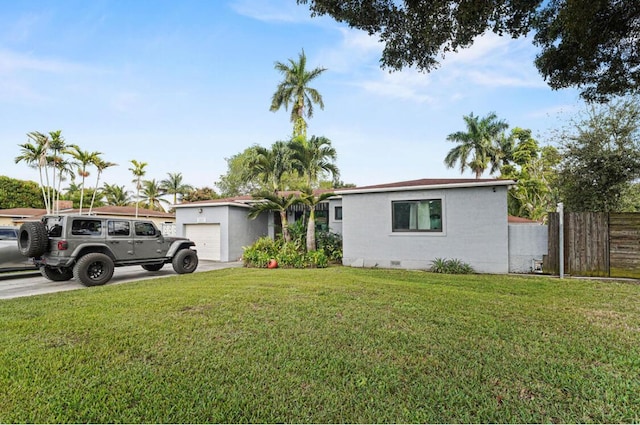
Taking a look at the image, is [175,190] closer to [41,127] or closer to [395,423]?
[41,127]

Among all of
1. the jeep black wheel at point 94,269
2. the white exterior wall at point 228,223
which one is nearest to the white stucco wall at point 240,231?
the white exterior wall at point 228,223

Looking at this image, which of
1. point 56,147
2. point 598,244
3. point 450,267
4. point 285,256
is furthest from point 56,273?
point 56,147

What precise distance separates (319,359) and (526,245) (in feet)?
28.3

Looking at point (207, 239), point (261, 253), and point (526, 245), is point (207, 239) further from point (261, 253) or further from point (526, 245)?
point (526, 245)

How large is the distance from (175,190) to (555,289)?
39522mm

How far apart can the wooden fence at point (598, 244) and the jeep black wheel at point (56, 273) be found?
13667 millimetres

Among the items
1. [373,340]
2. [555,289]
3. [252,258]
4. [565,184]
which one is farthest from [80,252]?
[565,184]

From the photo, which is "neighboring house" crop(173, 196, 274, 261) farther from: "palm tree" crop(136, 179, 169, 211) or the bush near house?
"palm tree" crop(136, 179, 169, 211)

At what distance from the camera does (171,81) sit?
12.3 meters

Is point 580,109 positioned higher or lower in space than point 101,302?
higher

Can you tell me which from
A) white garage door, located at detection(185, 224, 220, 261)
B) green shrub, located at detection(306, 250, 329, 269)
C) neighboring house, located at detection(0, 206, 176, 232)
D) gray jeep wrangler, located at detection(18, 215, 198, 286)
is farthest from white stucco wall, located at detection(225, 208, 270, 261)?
neighboring house, located at detection(0, 206, 176, 232)

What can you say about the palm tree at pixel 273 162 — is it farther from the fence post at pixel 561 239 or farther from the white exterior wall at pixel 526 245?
the fence post at pixel 561 239

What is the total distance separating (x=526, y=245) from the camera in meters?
9.27

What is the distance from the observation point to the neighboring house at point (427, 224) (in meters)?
9.54
